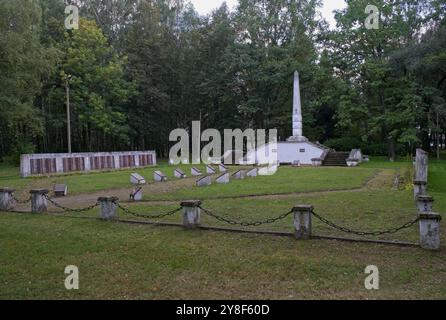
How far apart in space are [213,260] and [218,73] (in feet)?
122

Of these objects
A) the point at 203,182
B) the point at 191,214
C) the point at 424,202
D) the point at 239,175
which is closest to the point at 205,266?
the point at 191,214

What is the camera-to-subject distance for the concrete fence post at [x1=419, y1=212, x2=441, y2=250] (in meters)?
7.47

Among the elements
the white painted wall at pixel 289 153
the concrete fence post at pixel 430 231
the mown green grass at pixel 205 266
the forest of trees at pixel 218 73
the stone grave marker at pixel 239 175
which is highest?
the forest of trees at pixel 218 73

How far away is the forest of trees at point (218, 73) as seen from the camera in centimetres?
3156

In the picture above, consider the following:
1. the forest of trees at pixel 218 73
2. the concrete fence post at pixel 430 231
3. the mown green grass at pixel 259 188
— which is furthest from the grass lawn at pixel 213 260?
the forest of trees at pixel 218 73

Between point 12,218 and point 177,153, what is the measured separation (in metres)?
33.9

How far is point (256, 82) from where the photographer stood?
4159 cm

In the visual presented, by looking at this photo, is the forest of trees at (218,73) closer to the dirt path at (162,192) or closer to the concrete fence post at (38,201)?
the dirt path at (162,192)

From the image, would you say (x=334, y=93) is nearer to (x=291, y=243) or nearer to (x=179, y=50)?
(x=179, y=50)

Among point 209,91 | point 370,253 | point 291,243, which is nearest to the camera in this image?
point 370,253

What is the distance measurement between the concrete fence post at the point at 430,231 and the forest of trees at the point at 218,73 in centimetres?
2601

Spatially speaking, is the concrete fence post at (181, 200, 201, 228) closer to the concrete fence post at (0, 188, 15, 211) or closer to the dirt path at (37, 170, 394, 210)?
the dirt path at (37, 170, 394, 210)

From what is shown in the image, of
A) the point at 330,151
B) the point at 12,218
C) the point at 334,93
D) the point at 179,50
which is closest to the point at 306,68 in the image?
the point at 334,93

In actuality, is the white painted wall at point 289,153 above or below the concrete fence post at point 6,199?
above
